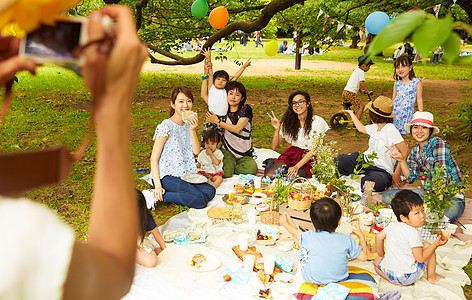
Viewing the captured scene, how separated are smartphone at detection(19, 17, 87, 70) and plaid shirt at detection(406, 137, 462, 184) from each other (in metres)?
4.36

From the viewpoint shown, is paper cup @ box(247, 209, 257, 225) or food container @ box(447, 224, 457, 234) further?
paper cup @ box(247, 209, 257, 225)

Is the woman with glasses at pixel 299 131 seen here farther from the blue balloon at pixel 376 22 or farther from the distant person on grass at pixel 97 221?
the distant person on grass at pixel 97 221

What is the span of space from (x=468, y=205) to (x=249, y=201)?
100 inches

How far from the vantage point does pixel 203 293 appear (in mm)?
3273

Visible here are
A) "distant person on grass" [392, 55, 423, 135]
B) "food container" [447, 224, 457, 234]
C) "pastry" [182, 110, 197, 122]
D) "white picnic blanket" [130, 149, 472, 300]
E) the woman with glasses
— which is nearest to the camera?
"white picnic blanket" [130, 149, 472, 300]

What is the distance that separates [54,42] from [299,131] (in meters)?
5.19

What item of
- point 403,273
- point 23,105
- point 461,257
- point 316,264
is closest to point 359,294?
point 316,264

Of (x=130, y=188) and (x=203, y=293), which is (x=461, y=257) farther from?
(x=130, y=188)

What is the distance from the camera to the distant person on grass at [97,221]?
56cm

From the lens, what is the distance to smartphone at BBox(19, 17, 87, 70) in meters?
0.64

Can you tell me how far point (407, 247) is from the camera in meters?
3.31

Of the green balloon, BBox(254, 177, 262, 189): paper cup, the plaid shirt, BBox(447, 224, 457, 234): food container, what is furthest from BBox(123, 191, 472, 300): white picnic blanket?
the green balloon

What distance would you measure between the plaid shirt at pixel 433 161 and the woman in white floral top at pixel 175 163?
2439 mm

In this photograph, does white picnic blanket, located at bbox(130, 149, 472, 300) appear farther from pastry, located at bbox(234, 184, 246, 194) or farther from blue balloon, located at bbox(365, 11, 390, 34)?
blue balloon, located at bbox(365, 11, 390, 34)
